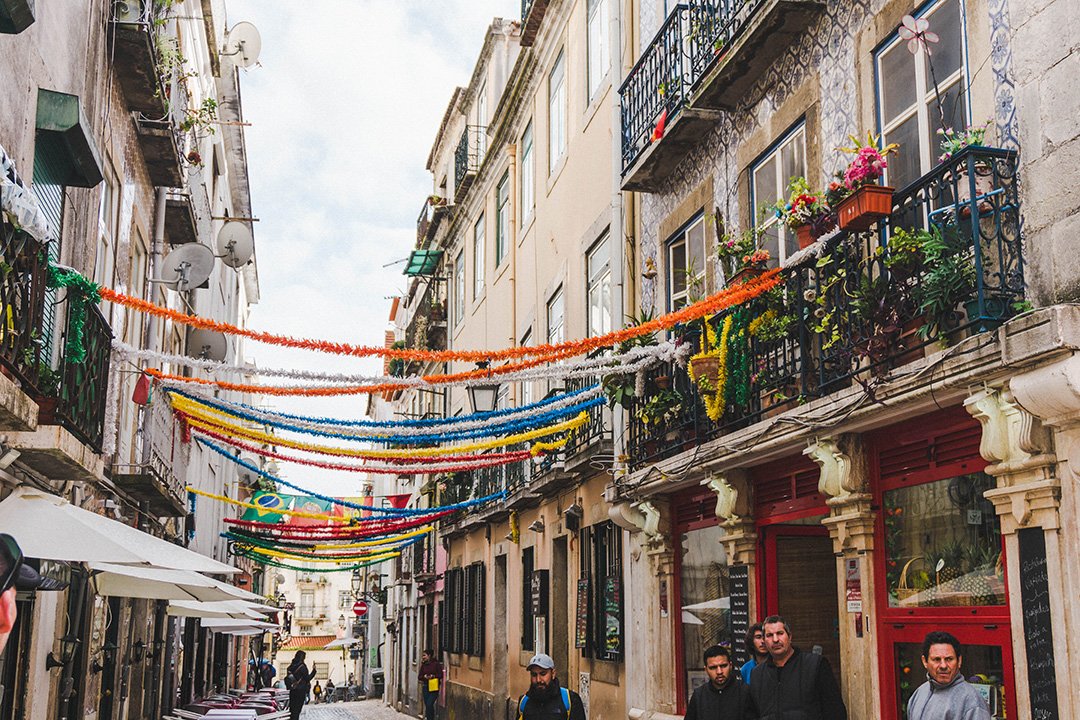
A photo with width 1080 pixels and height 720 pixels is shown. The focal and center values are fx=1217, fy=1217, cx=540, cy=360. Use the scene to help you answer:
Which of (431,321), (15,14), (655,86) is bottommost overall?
(15,14)

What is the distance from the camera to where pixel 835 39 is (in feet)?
30.8

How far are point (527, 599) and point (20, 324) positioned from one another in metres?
14.1

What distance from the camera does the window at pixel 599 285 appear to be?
607 inches

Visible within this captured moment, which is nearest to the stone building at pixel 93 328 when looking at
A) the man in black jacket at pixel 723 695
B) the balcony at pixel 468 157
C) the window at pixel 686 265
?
the man in black jacket at pixel 723 695

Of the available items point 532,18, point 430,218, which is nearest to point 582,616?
point 532,18

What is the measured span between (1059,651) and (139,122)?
1144cm

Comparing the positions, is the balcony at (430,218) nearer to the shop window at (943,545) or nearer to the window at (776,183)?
the window at (776,183)

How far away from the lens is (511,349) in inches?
426

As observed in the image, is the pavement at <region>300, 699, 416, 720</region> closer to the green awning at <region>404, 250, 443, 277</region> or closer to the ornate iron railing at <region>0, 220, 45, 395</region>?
the green awning at <region>404, 250, 443, 277</region>

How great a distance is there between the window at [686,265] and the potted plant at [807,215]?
305 centimetres

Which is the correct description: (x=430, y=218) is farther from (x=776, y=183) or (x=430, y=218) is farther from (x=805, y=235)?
(x=805, y=235)

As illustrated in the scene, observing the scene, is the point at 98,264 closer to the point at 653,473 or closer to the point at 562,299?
the point at 653,473

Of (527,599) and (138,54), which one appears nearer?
(138,54)

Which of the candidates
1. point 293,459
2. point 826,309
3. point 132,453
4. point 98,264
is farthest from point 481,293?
point 826,309
